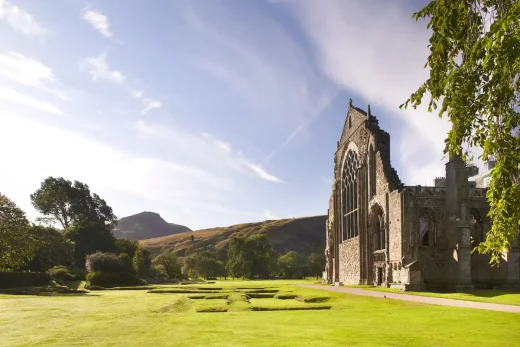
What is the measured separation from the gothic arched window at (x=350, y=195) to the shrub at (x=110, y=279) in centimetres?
2728

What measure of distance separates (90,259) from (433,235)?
4327cm

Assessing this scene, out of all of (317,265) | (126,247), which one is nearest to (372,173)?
(126,247)

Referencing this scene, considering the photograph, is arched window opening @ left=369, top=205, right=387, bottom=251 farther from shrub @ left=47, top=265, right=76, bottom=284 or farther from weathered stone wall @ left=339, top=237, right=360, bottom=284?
shrub @ left=47, top=265, right=76, bottom=284

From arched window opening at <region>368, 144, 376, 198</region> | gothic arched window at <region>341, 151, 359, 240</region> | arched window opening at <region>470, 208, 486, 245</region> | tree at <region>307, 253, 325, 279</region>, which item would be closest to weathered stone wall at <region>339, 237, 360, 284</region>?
gothic arched window at <region>341, 151, 359, 240</region>

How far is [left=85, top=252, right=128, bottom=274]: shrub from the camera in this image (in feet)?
202

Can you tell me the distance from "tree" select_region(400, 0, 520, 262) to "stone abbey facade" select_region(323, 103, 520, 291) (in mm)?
23937

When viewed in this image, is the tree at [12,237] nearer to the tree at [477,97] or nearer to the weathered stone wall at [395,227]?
the weathered stone wall at [395,227]

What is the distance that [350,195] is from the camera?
5878 cm

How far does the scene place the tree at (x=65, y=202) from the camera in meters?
102

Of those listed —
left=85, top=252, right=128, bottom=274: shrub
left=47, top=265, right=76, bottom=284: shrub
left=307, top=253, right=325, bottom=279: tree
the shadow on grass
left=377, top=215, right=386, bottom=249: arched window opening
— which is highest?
left=377, top=215, right=386, bottom=249: arched window opening

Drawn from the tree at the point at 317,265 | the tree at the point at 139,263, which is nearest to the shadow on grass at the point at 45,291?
the tree at the point at 139,263

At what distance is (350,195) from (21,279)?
1470 inches

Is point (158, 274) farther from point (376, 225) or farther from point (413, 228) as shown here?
point (413, 228)

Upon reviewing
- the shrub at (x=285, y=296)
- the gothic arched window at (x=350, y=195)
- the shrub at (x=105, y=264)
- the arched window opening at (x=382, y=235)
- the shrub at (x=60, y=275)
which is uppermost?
the gothic arched window at (x=350, y=195)
